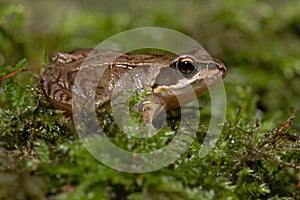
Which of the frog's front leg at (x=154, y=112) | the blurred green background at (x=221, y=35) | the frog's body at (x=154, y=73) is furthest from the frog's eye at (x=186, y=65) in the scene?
the blurred green background at (x=221, y=35)

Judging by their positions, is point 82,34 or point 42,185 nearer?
point 42,185

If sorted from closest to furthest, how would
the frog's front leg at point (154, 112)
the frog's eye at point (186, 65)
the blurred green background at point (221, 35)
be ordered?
1. the frog's front leg at point (154, 112)
2. the frog's eye at point (186, 65)
3. the blurred green background at point (221, 35)

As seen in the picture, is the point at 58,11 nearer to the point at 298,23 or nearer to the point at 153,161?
the point at 298,23

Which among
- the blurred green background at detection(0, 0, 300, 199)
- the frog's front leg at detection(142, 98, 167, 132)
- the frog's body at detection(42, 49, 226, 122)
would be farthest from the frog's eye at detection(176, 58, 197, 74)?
the blurred green background at detection(0, 0, 300, 199)

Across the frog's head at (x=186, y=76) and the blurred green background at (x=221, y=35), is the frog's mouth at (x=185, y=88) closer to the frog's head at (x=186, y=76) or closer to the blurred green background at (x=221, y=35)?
the frog's head at (x=186, y=76)

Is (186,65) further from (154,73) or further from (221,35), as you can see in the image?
(221,35)

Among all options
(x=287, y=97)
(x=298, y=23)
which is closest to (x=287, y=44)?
(x=298, y=23)

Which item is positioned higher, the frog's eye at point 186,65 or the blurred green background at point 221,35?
the blurred green background at point 221,35

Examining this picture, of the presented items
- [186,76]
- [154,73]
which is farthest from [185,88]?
[154,73]
